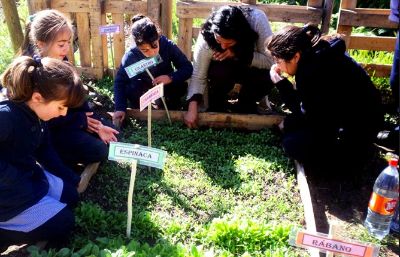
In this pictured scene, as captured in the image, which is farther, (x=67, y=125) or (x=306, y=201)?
(x=67, y=125)

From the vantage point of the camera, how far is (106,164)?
3.29 metres

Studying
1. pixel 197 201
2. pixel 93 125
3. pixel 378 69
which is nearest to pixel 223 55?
pixel 93 125

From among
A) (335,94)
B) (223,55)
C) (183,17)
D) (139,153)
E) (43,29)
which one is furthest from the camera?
(183,17)

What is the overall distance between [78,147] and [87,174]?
0.24 meters

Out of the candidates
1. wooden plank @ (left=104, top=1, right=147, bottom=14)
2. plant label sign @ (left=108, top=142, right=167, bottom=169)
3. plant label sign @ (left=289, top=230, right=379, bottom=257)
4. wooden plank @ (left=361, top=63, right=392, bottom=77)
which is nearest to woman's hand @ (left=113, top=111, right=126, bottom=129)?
wooden plank @ (left=104, top=1, right=147, bottom=14)

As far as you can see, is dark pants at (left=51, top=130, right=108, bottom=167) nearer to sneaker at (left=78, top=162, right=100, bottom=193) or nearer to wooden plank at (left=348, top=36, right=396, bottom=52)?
sneaker at (left=78, top=162, right=100, bottom=193)

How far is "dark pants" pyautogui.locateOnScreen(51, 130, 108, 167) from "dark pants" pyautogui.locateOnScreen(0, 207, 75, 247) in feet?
2.52

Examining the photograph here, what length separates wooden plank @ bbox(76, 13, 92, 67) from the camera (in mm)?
4582

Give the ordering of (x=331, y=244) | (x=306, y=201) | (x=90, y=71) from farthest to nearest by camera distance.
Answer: (x=90, y=71) < (x=306, y=201) < (x=331, y=244)

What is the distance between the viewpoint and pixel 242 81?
13.2ft

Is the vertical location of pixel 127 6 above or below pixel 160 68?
above

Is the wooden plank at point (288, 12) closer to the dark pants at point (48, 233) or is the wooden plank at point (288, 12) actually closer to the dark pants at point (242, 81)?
the dark pants at point (242, 81)

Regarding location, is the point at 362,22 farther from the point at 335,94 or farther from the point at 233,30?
the point at 233,30

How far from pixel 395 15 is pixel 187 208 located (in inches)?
103
